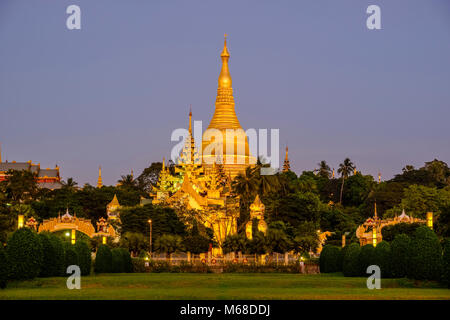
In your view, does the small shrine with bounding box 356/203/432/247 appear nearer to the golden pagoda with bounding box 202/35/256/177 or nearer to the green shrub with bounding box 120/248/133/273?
the green shrub with bounding box 120/248/133/273

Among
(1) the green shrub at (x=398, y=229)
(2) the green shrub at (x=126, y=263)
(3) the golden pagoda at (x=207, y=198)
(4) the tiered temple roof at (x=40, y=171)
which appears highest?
(4) the tiered temple roof at (x=40, y=171)

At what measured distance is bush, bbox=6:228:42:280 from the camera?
3525cm

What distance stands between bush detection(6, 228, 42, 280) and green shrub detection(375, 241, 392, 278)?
16.1 metres

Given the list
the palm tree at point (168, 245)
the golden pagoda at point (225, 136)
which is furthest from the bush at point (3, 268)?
the golden pagoda at point (225, 136)

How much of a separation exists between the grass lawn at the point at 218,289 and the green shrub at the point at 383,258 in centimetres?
214

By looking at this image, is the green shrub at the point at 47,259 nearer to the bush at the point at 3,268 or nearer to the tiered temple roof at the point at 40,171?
the bush at the point at 3,268

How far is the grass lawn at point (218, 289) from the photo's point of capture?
30062 mm

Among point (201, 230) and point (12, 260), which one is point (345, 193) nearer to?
point (201, 230)

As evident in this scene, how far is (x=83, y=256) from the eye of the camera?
45.6 meters

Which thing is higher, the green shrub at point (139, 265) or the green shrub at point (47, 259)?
the green shrub at point (47, 259)

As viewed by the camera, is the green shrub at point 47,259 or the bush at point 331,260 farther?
the bush at point 331,260

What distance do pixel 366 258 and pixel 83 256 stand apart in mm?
14460
